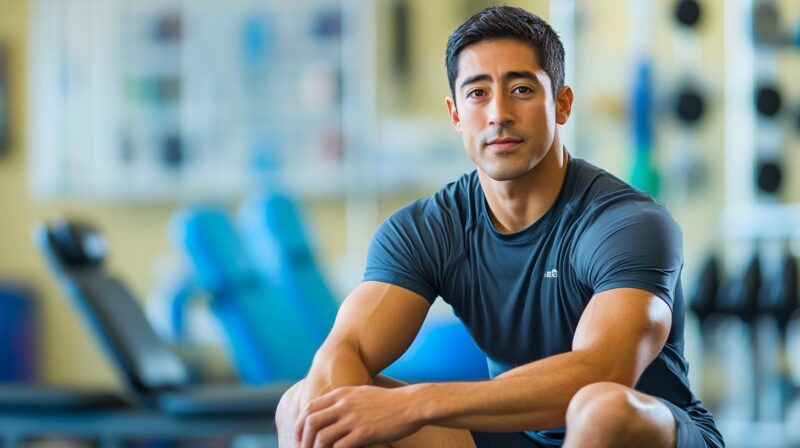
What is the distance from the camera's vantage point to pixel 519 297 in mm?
2037

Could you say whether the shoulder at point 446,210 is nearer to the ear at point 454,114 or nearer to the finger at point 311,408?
the ear at point 454,114

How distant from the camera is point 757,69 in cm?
457

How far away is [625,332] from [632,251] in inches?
5.4

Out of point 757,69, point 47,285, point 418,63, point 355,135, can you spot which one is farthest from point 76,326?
point 757,69

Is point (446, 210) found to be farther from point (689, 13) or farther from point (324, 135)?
point (324, 135)

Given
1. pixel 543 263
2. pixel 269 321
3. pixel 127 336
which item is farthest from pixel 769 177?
pixel 543 263

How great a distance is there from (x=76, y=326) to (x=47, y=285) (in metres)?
0.26

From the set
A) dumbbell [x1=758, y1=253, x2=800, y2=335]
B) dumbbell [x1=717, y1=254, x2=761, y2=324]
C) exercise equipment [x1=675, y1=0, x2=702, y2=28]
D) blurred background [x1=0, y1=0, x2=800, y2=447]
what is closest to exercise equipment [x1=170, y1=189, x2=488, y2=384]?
blurred background [x1=0, y1=0, x2=800, y2=447]

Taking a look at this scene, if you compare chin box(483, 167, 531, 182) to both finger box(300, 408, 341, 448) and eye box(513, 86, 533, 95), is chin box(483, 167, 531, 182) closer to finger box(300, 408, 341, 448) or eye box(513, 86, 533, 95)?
eye box(513, 86, 533, 95)

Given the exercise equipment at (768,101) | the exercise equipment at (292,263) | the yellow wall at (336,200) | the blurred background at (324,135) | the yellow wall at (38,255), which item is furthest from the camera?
the yellow wall at (38,255)

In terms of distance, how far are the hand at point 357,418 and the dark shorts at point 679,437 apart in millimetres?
343

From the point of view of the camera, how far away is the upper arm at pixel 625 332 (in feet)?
5.92

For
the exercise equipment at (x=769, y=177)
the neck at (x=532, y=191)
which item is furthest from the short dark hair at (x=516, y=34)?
the exercise equipment at (x=769, y=177)

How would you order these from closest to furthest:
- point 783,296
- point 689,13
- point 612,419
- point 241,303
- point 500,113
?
1. point 612,419
2. point 500,113
3. point 241,303
4. point 783,296
5. point 689,13
